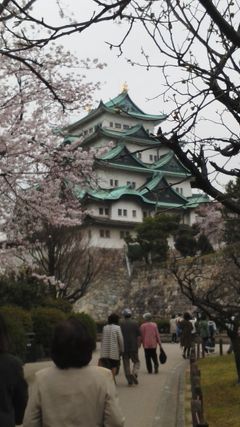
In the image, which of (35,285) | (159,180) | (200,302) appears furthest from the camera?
(159,180)

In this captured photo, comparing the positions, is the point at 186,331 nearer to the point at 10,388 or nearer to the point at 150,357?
the point at 150,357

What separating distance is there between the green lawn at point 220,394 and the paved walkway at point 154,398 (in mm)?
463

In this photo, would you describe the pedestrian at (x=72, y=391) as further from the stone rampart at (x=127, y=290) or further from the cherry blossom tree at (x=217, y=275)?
the stone rampart at (x=127, y=290)

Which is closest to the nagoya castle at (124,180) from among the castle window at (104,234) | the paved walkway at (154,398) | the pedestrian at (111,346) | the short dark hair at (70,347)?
the castle window at (104,234)

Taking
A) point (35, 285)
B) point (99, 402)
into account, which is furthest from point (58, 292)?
point (99, 402)

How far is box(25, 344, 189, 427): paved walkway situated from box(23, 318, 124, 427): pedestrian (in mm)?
5185

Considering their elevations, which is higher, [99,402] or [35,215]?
[35,215]

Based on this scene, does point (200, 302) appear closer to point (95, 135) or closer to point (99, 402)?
point (99, 402)

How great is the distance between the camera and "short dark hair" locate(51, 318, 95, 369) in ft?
10.7

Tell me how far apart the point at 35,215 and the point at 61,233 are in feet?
37.3

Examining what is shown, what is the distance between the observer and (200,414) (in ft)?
16.8

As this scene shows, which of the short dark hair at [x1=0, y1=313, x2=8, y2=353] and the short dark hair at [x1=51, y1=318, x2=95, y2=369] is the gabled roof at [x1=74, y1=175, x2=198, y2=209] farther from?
the short dark hair at [x1=51, y1=318, x2=95, y2=369]

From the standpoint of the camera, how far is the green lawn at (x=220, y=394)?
859 centimetres

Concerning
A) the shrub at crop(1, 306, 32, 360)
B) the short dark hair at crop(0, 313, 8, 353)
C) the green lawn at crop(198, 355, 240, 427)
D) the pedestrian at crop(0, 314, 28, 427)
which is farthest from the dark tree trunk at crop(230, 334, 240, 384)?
the short dark hair at crop(0, 313, 8, 353)
